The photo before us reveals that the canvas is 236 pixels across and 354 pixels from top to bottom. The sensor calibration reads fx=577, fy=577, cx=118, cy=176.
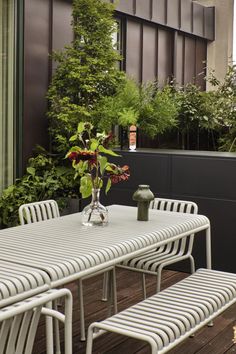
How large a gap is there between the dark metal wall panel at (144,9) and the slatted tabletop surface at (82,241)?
499 centimetres

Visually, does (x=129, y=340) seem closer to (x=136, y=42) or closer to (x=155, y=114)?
(x=155, y=114)

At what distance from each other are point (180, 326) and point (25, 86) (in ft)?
14.3

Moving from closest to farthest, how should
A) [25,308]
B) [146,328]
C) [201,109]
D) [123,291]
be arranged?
[25,308] < [146,328] < [123,291] < [201,109]

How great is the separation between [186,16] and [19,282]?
8.30 meters

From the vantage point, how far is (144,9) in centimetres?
855

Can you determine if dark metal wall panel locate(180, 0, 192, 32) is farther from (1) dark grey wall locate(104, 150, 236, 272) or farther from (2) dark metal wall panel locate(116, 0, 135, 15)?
(1) dark grey wall locate(104, 150, 236, 272)

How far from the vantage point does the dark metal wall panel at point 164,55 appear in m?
9.36

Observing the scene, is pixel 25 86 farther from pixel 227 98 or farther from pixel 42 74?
pixel 227 98

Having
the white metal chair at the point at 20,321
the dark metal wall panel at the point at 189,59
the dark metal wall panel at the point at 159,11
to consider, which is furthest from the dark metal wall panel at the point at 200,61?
the white metal chair at the point at 20,321

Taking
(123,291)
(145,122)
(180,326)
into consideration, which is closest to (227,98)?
(145,122)

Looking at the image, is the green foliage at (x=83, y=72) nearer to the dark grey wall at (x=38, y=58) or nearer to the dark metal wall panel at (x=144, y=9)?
the dark grey wall at (x=38, y=58)

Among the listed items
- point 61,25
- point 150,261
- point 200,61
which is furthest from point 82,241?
point 200,61

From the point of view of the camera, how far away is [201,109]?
7113mm

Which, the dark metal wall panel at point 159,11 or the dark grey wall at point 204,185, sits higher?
the dark metal wall panel at point 159,11
